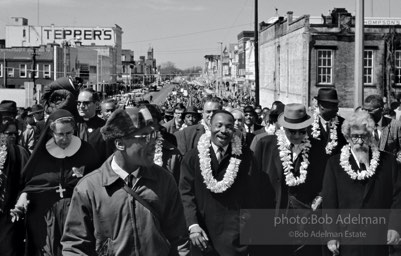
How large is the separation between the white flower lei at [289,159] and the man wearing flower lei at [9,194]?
9.29 feet

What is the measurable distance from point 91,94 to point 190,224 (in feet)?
13.3

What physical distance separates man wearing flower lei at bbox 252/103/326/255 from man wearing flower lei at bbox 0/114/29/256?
2.60 m

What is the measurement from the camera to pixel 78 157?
6926mm

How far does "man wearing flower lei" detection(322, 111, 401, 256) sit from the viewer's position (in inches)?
245

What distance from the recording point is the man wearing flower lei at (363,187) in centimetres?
622

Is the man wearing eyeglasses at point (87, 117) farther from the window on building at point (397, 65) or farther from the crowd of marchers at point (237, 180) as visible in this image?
the window on building at point (397, 65)

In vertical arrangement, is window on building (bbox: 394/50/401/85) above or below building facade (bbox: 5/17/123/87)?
below

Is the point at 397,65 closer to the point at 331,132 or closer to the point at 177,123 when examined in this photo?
the point at 177,123

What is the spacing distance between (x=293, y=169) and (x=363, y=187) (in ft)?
3.40

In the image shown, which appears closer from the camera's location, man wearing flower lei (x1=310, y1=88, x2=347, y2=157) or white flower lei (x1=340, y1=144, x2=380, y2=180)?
white flower lei (x1=340, y1=144, x2=380, y2=180)

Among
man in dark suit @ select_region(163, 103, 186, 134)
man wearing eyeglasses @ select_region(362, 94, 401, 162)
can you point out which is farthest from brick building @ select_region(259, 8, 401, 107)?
man wearing eyeglasses @ select_region(362, 94, 401, 162)

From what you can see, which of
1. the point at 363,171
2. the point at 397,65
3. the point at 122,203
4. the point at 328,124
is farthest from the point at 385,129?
the point at 397,65

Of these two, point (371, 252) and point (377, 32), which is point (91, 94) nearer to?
point (371, 252)

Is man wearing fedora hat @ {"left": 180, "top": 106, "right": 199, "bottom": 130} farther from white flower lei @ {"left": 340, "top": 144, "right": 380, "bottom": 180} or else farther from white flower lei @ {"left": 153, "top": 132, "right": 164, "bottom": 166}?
white flower lei @ {"left": 340, "top": 144, "right": 380, "bottom": 180}
